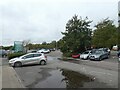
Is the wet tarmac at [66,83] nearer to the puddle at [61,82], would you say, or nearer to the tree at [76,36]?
the puddle at [61,82]

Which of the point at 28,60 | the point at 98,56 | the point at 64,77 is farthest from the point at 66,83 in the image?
the point at 98,56

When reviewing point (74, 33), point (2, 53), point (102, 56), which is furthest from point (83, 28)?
point (2, 53)

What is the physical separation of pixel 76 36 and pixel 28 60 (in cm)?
1974

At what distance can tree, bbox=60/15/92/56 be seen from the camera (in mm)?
45406

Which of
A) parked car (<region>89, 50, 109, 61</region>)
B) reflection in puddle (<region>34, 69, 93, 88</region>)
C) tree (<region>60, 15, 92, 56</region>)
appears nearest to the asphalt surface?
reflection in puddle (<region>34, 69, 93, 88</region>)

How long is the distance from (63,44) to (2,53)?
1439cm

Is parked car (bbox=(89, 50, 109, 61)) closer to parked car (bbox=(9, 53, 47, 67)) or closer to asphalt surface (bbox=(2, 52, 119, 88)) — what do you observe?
parked car (bbox=(9, 53, 47, 67))

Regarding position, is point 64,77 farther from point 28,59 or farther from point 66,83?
point 28,59

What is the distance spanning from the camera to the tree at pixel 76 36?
1788 inches

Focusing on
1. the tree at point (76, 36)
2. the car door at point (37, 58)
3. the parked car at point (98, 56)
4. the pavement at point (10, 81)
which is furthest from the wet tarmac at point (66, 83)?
the tree at point (76, 36)

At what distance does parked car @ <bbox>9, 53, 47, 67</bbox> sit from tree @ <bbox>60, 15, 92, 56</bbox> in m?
17.6

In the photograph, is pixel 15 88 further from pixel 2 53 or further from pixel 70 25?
pixel 2 53

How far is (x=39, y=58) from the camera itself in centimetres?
2802

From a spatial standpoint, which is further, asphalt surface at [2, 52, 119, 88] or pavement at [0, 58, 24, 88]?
asphalt surface at [2, 52, 119, 88]
